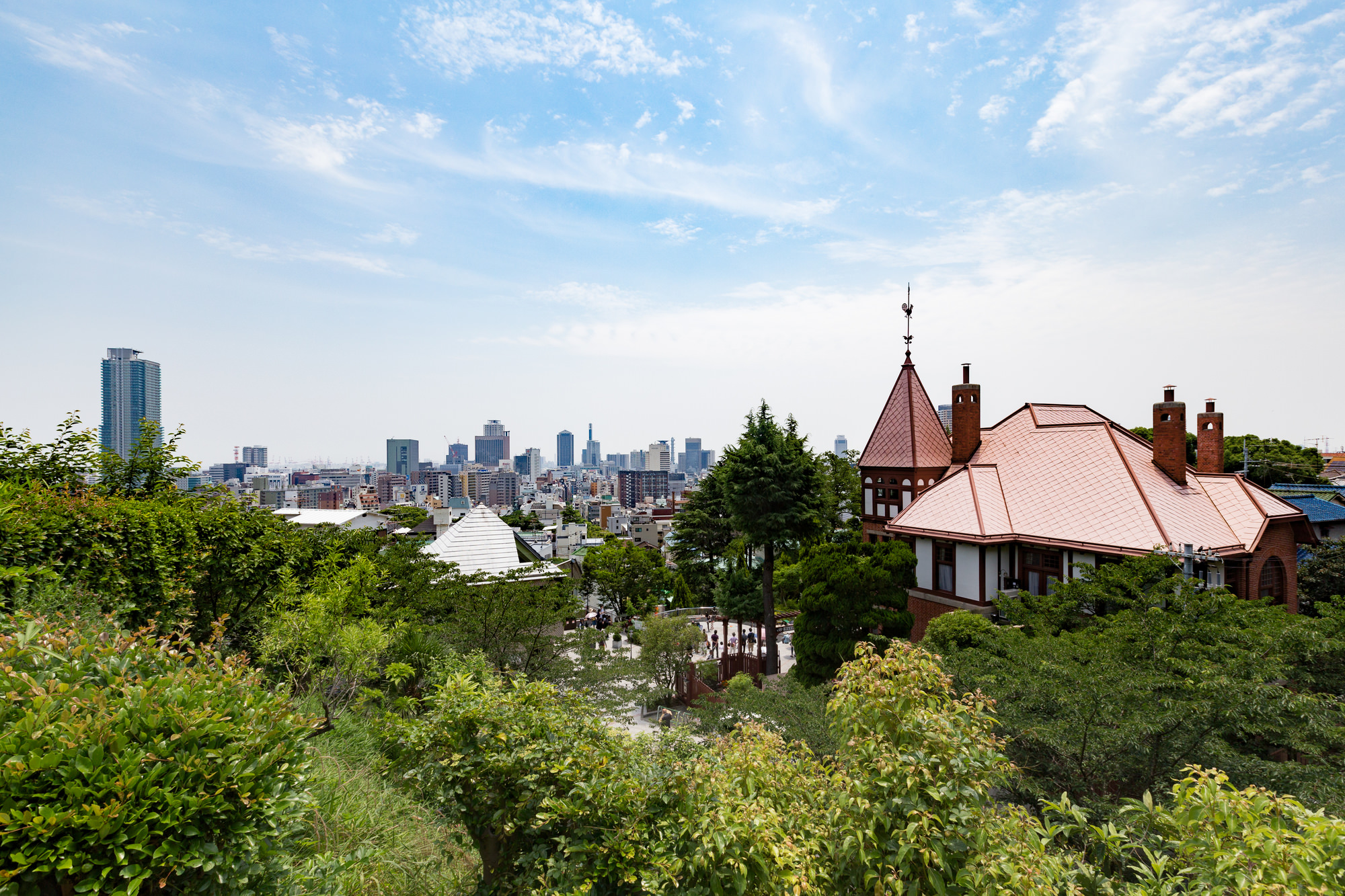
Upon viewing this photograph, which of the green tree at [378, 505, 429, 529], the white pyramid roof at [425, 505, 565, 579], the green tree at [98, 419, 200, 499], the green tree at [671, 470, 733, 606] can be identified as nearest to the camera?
the green tree at [98, 419, 200, 499]

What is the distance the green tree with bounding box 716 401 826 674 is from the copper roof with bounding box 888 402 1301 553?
3.63m

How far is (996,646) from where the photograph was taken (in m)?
12.1

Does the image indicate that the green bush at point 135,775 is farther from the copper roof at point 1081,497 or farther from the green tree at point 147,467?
the copper roof at point 1081,497

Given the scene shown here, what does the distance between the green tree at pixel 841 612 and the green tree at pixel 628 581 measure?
57.6ft

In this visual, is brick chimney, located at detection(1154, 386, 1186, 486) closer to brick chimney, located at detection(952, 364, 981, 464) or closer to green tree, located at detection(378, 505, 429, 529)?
brick chimney, located at detection(952, 364, 981, 464)

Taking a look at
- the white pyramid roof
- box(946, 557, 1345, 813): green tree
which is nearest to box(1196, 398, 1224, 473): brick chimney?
box(946, 557, 1345, 813): green tree

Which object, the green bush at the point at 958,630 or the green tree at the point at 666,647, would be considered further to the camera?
the green tree at the point at 666,647

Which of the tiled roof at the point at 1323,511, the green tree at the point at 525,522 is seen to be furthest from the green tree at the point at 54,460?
the green tree at the point at 525,522

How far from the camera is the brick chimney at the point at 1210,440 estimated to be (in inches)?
734

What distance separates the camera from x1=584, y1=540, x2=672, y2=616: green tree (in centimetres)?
3553

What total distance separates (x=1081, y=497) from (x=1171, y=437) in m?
3.34

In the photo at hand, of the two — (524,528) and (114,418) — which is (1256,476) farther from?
(114,418)

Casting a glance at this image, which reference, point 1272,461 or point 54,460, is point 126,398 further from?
point 1272,461

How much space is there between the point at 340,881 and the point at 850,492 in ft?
107
